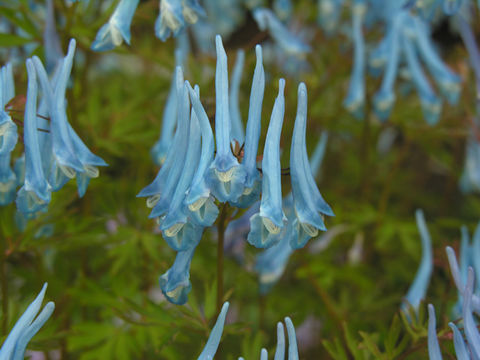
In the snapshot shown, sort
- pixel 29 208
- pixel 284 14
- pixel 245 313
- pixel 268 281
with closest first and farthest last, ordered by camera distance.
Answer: pixel 29 208, pixel 268 281, pixel 245 313, pixel 284 14

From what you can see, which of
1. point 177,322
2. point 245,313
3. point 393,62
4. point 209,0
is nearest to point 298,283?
point 245,313

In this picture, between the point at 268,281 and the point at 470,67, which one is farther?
the point at 470,67

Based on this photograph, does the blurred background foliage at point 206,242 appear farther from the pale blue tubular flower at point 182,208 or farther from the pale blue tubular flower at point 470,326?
the pale blue tubular flower at point 182,208

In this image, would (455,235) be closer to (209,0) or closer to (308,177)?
(308,177)

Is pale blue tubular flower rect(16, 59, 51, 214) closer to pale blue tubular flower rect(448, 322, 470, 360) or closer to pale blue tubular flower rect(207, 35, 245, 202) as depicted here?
pale blue tubular flower rect(207, 35, 245, 202)

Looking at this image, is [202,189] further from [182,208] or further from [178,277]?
[178,277]

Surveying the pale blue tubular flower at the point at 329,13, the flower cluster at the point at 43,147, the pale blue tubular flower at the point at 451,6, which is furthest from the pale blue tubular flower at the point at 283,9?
the flower cluster at the point at 43,147

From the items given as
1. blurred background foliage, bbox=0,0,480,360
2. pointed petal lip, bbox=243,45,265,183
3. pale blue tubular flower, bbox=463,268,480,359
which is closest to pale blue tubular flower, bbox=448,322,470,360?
pale blue tubular flower, bbox=463,268,480,359
